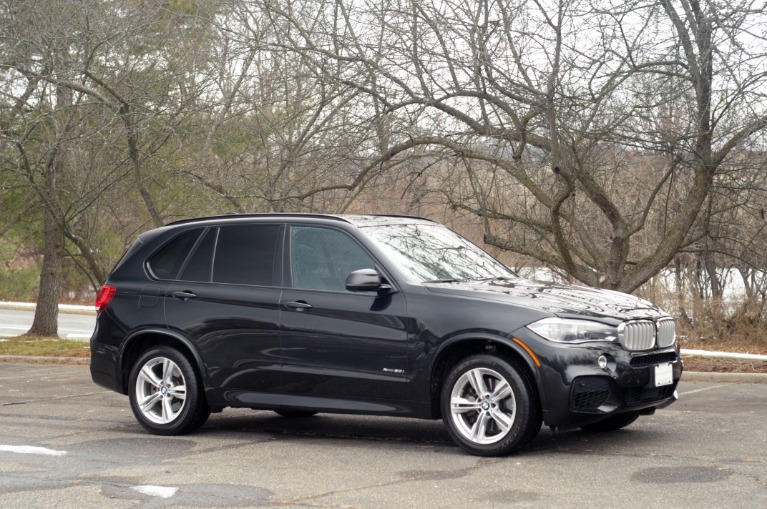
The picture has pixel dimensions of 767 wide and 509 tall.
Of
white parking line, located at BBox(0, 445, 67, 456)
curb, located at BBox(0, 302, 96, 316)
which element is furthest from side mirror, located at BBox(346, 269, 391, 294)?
curb, located at BBox(0, 302, 96, 316)

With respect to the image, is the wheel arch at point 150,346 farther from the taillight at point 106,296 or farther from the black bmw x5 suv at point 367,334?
the taillight at point 106,296

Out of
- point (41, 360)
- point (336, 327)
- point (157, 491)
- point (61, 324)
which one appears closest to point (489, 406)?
point (336, 327)

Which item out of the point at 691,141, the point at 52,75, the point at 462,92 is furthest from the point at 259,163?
the point at 691,141

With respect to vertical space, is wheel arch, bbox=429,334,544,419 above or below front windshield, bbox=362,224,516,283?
below

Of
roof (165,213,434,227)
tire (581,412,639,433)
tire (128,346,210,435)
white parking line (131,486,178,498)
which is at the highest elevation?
roof (165,213,434,227)

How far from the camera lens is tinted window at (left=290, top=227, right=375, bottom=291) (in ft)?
26.6

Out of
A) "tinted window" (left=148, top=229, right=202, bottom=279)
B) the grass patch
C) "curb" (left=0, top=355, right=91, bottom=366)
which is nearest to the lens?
"tinted window" (left=148, top=229, right=202, bottom=279)

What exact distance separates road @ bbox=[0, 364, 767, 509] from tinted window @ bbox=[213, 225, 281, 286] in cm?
129

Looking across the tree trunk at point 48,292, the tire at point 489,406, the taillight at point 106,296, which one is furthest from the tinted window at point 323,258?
the tree trunk at point 48,292

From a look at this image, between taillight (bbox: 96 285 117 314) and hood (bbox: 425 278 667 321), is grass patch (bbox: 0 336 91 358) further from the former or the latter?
hood (bbox: 425 278 667 321)

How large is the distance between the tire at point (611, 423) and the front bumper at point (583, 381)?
1.14 metres

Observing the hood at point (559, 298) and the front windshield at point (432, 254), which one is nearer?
the hood at point (559, 298)

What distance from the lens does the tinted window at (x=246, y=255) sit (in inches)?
336

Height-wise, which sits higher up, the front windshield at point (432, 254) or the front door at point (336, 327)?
the front windshield at point (432, 254)
